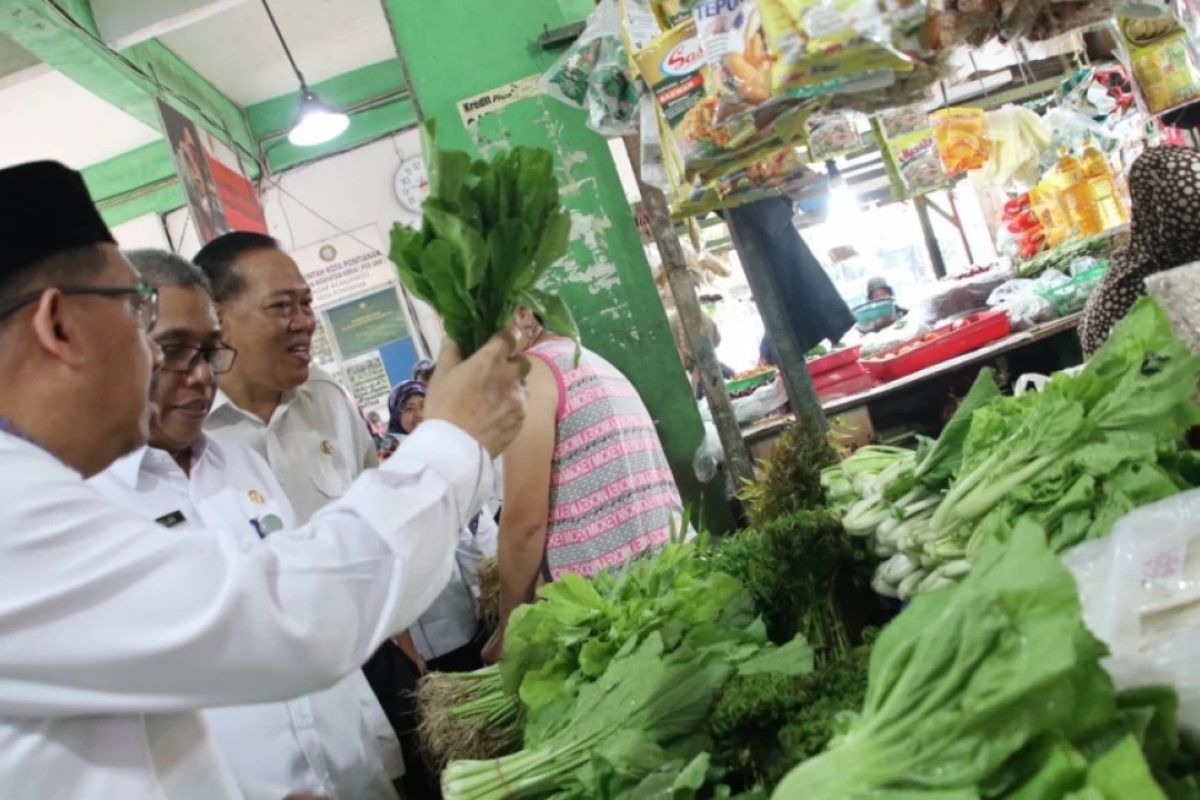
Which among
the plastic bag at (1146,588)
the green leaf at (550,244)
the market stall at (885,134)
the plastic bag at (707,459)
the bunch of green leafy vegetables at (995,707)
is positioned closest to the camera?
the bunch of green leafy vegetables at (995,707)

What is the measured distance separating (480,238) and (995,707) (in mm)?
1031

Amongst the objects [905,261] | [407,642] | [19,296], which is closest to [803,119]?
[19,296]

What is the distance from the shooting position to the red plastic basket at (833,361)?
4.75 metres

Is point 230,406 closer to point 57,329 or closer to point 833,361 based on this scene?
point 57,329

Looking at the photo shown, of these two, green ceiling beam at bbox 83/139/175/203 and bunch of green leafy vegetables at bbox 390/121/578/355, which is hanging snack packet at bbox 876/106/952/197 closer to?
bunch of green leafy vegetables at bbox 390/121/578/355

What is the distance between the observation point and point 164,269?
2379 millimetres

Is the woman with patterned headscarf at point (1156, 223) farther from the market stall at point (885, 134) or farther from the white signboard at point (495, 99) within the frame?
the white signboard at point (495, 99)

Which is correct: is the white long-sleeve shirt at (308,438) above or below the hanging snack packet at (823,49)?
below

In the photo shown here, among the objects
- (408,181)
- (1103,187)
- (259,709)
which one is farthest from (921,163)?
(408,181)

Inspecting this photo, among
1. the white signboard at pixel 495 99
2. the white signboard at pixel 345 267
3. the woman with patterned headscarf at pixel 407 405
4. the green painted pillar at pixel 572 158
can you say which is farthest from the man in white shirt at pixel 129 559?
the white signboard at pixel 345 267

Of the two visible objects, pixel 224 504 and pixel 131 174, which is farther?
pixel 131 174

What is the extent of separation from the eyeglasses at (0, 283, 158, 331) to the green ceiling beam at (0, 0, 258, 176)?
444cm

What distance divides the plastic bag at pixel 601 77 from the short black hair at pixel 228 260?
113cm

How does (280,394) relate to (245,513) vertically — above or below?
above
